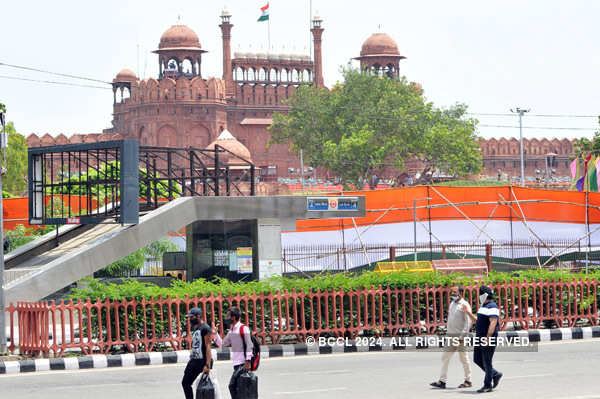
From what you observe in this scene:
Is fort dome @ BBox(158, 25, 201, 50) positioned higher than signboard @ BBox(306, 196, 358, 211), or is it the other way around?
fort dome @ BBox(158, 25, 201, 50)

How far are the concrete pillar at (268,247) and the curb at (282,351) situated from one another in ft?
15.1

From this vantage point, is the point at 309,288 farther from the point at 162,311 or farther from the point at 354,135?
the point at 354,135

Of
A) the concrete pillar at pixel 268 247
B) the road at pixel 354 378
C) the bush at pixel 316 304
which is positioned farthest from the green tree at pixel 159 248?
the road at pixel 354 378

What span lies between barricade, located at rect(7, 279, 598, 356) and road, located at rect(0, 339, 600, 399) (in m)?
0.81

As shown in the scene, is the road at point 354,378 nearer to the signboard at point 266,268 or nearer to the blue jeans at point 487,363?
the blue jeans at point 487,363

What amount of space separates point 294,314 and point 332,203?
5.82 meters

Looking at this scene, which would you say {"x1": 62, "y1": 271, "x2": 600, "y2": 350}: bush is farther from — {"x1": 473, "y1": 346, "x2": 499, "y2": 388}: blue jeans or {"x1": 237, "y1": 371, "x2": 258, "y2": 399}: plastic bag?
{"x1": 237, "y1": 371, "x2": 258, "y2": 399}: plastic bag

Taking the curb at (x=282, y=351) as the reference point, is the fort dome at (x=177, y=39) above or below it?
above

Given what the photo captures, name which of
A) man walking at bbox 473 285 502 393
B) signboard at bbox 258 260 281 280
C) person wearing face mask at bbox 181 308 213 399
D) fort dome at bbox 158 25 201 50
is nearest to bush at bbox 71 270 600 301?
signboard at bbox 258 260 281 280

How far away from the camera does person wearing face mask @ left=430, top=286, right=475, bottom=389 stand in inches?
430

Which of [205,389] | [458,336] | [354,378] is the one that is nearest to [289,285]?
[354,378]

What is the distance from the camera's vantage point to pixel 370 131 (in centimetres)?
6047

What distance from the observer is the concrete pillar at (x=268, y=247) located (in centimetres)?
1930

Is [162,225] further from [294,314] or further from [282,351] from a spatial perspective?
[282,351]
